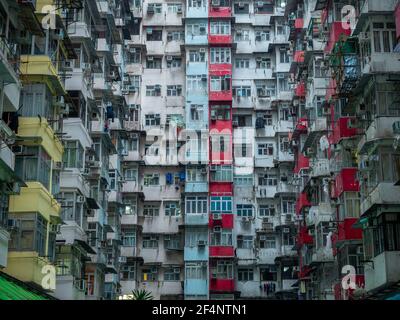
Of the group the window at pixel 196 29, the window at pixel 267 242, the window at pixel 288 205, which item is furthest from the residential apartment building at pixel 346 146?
the window at pixel 196 29

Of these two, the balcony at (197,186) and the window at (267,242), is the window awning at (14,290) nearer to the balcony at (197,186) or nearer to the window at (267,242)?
the balcony at (197,186)

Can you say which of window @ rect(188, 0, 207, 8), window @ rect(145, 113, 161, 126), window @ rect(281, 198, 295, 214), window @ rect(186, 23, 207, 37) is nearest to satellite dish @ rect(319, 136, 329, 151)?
window @ rect(281, 198, 295, 214)

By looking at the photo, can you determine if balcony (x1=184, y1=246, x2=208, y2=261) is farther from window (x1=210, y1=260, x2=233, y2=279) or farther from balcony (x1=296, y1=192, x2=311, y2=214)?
balcony (x1=296, y1=192, x2=311, y2=214)

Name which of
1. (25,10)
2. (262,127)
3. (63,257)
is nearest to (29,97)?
(25,10)

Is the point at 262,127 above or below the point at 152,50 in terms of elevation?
below

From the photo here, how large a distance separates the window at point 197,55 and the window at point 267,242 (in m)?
13.3

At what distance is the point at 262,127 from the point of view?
50375 millimetres

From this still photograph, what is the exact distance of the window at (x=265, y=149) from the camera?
50094mm

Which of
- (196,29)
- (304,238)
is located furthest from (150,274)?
(196,29)

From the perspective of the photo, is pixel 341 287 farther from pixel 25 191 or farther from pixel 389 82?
Result: pixel 25 191

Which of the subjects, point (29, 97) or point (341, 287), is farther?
point (341, 287)

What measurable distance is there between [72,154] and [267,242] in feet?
70.9

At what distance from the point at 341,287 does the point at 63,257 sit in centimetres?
1204

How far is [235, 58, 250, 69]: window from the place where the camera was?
171ft
